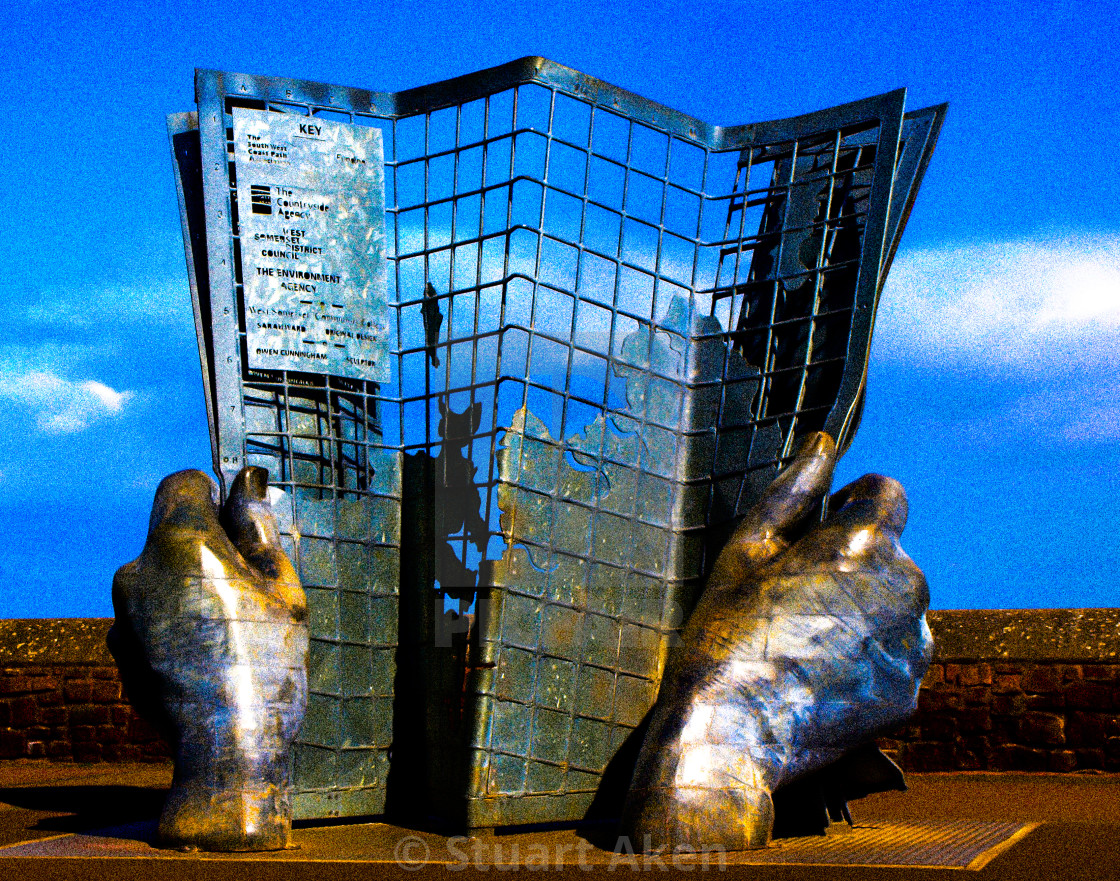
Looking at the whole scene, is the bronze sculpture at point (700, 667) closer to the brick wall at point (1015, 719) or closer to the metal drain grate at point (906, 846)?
the metal drain grate at point (906, 846)

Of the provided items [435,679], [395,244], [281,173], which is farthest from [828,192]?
[435,679]

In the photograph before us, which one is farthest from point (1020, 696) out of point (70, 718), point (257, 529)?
point (70, 718)

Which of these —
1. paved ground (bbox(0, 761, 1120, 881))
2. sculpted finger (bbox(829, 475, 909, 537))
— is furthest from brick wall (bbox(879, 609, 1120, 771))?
sculpted finger (bbox(829, 475, 909, 537))

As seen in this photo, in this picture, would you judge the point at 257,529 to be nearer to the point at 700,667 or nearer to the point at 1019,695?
the point at 700,667

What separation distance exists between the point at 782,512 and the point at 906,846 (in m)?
1.00

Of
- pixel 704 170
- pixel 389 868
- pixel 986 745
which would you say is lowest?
pixel 389 868

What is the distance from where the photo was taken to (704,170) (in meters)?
4.29

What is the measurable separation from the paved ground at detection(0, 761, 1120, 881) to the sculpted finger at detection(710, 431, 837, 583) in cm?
81

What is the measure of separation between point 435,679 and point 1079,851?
1982 millimetres

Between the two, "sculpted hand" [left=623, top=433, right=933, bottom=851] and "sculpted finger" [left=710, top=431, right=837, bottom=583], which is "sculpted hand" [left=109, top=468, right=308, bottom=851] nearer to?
"sculpted hand" [left=623, top=433, right=933, bottom=851]

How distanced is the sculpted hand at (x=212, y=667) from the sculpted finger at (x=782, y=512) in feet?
4.35

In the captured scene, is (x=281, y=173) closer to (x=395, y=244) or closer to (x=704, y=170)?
(x=395, y=244)

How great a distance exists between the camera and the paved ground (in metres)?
2.83

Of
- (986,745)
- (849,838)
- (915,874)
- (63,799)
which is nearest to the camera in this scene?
(915,874)
